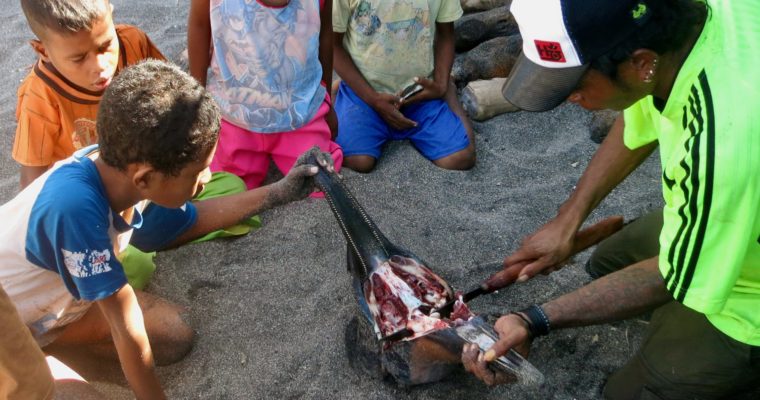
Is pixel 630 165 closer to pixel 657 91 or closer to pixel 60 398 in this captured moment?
pixel 657 91

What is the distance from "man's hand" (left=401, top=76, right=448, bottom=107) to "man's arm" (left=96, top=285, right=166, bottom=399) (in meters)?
1.80

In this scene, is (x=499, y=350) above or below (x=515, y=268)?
above

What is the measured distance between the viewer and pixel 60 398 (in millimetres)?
1852

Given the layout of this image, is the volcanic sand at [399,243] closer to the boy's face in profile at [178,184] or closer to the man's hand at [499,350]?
the man's hand at [499,350]

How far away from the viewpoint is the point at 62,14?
87.1 inches

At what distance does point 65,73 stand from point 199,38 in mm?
618

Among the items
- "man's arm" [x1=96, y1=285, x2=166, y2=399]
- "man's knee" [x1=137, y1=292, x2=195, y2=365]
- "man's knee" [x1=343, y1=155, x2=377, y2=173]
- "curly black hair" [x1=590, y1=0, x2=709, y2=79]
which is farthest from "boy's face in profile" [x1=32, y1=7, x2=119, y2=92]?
"curly black hair" [x1=590, y1=0, x2=709, y2=79]

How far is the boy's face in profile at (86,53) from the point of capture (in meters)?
2.29

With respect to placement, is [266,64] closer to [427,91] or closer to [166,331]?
[427,91]

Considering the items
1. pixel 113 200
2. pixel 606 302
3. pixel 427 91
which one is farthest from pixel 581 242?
pixel 113 200

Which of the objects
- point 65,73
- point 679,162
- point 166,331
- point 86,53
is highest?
point 679,162

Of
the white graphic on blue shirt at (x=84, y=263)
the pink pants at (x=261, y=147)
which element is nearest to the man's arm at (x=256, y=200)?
the pink pants at (x=261, y=147)

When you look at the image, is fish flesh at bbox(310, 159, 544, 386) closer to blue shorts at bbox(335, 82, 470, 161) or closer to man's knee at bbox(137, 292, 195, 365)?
man's knee at bbox(137, 292, 195, 365)

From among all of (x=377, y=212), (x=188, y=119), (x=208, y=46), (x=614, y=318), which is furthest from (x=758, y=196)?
(x=208, y=46)
